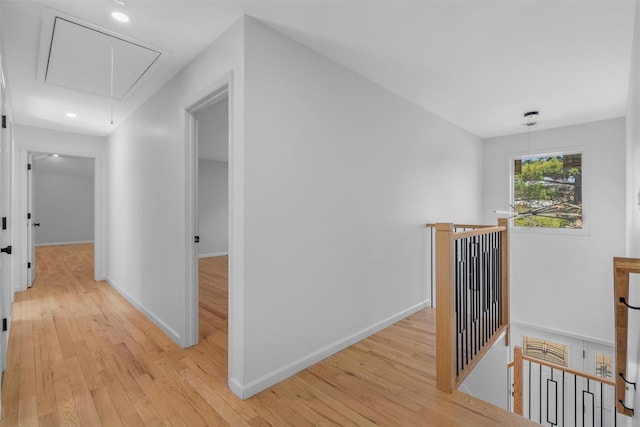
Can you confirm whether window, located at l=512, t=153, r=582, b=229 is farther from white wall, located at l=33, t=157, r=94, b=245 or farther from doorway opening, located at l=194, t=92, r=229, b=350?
white wall, located at l=33, t=157, r=94, b=245

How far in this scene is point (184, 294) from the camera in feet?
8.48

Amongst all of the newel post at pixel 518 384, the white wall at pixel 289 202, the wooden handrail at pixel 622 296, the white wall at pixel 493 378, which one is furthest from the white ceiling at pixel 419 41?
the newel post at pixel 518 384

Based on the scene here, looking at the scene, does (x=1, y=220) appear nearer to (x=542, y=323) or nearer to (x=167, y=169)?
(x=167, y=169)

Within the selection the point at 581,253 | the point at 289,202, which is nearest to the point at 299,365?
the point at 289,202

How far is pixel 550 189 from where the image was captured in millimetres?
4926

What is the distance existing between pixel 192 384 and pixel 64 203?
35.7ft

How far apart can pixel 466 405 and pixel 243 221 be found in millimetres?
1818

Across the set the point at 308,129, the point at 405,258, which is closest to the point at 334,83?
the point at 308,129

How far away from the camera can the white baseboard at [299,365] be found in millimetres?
1966

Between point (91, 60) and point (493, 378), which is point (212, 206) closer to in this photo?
point (91, 60)

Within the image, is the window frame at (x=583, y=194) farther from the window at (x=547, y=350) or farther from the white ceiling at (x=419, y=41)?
the window at (x=547, y=350)

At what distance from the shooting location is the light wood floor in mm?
1772

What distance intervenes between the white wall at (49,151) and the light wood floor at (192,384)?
67.0 inches

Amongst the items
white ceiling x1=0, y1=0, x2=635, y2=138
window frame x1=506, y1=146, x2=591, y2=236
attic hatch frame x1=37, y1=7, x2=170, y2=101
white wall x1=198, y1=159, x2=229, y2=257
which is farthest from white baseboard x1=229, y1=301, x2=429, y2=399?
white wall x1=198, y1=159, x2=229, y2=257
